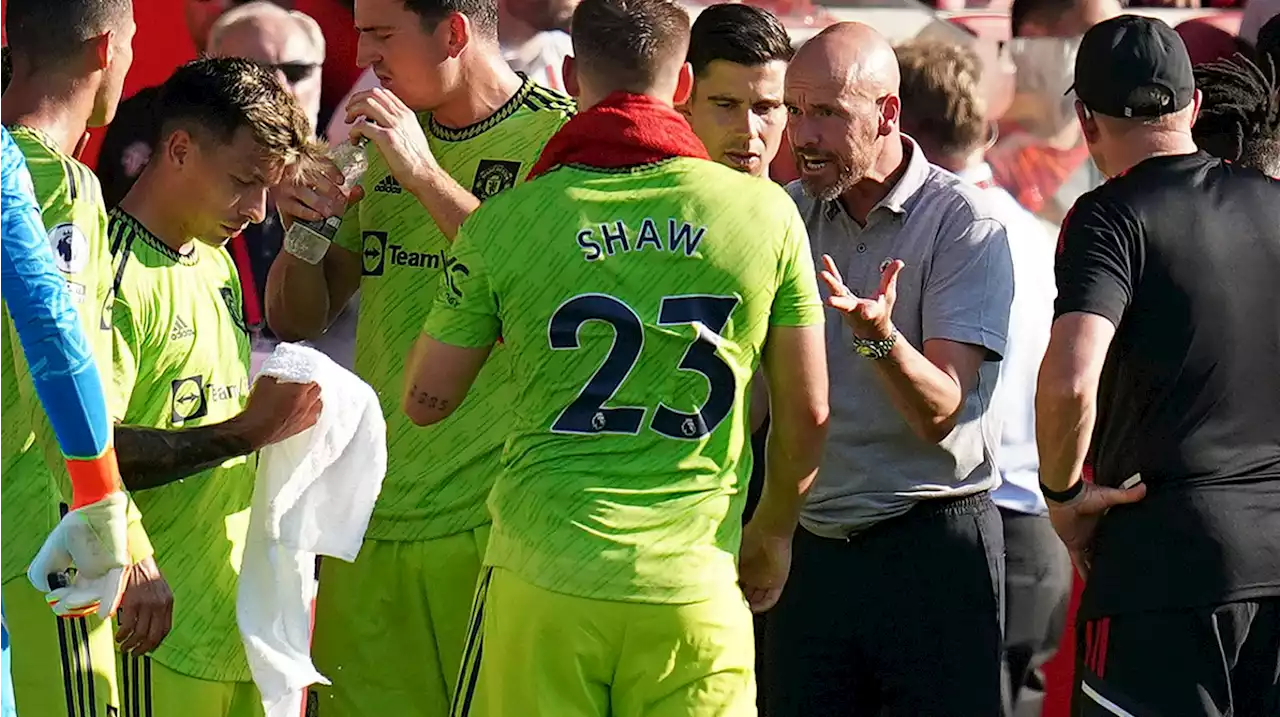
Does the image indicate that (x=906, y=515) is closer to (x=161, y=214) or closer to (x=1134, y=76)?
(x=1134, y=76)

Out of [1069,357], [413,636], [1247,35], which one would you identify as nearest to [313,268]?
[413,636]

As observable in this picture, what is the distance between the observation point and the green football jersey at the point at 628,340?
12.4 feet

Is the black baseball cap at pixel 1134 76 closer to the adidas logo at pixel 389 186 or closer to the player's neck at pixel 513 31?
the adidas logo at pixel 389 186

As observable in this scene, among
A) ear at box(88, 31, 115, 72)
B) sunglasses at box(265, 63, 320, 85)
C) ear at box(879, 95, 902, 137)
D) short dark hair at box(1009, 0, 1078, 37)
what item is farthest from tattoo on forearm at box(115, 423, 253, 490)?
short dark hair at box(1009, 0, 1078, 37)

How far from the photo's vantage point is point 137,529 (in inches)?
142

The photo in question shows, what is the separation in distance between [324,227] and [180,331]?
25.3 inches

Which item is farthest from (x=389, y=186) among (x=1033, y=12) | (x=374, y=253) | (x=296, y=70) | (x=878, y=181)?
(x=1033, y=12)

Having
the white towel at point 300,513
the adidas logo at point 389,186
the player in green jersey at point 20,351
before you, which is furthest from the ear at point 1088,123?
the player in green jersey at point 20,351

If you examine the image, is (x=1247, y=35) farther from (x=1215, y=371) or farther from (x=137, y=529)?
(x=137, y=529)

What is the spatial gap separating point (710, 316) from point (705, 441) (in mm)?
248

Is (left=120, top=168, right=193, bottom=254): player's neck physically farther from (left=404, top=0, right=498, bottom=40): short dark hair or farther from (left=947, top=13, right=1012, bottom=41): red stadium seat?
(left=947, top=13, right=1012, bottom=41): red stadium seat

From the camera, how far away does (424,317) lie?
4.53 meters

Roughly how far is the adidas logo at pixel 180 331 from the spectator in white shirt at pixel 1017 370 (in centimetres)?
234

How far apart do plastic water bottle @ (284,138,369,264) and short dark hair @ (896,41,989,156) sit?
1.73 meters
